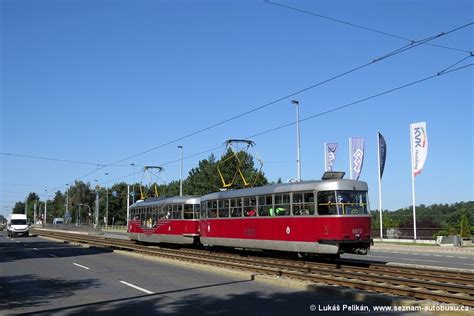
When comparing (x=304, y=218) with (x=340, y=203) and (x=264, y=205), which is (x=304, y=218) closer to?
(x=340, y=203)

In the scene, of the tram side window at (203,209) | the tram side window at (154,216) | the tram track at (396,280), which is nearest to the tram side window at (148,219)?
the tram side window at (154,216)

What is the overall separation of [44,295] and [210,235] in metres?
14.7

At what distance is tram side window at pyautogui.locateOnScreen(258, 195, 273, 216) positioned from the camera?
21.5 meters

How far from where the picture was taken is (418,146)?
3903 centimetres

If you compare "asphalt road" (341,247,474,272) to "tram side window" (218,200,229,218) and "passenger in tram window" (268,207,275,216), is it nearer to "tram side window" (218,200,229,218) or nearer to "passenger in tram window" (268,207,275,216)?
"passenger in tram window" (268,207,275,216)

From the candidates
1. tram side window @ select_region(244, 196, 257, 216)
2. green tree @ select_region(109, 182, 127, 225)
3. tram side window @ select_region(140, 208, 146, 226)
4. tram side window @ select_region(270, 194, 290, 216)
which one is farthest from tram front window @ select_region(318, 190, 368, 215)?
green tree @ select_region(109, 182, 127, 225)

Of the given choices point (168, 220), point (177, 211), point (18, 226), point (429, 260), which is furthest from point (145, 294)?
point (18, 226)

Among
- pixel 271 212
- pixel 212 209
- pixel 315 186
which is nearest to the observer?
pixel 315 186

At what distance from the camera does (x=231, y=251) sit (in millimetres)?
27672

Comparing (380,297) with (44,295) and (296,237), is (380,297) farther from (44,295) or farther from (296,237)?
(296,237)

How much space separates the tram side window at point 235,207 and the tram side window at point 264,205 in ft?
5.78

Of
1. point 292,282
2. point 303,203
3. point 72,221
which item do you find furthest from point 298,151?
point 72,221

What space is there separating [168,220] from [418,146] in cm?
1995

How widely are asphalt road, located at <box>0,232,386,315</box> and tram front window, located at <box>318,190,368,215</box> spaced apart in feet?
15.9
